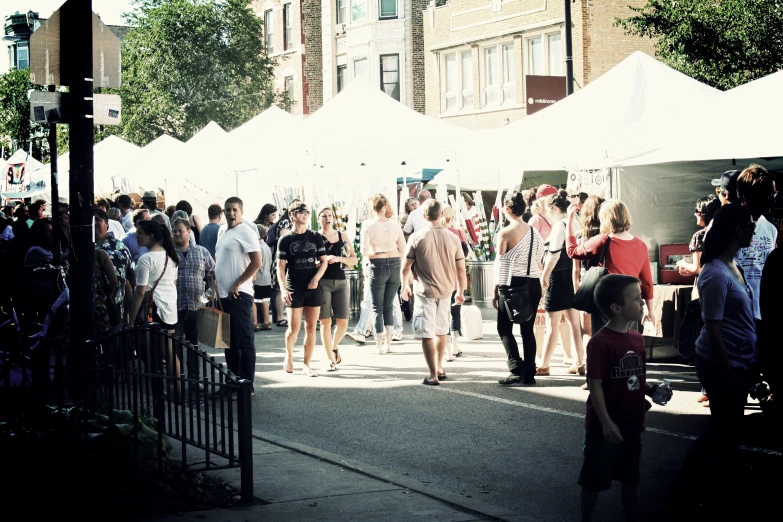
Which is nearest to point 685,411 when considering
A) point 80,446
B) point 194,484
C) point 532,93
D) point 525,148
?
point 194,484

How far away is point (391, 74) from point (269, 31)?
35.0 ft

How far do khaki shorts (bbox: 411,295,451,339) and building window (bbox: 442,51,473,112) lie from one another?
2742cm

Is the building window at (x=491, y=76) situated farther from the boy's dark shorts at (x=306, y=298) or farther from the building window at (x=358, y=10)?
the boy's dark shorts at (x=306, y=298)

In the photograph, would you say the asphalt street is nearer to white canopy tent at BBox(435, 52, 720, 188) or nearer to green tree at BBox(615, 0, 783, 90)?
white canopy tent at BBox(435, 52, 720, 188)

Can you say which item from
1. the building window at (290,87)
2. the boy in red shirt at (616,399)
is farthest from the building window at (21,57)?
the boy in red shirt at (616,399)

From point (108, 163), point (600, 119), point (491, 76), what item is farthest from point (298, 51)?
point (600, 119)

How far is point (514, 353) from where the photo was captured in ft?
35.8

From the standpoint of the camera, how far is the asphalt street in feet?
22.9

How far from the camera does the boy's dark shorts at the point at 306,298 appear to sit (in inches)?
462

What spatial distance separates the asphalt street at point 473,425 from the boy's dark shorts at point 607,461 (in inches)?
36.8

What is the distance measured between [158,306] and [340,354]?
3.96 meters

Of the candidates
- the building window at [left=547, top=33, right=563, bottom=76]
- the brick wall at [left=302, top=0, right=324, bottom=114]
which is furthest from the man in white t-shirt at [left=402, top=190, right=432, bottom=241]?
the brick wall at [left=302, top=0, right=324, bottom=114]

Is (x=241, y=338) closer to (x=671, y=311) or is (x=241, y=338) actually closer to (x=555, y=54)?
(x=671, y=311)

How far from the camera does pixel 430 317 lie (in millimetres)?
10852
